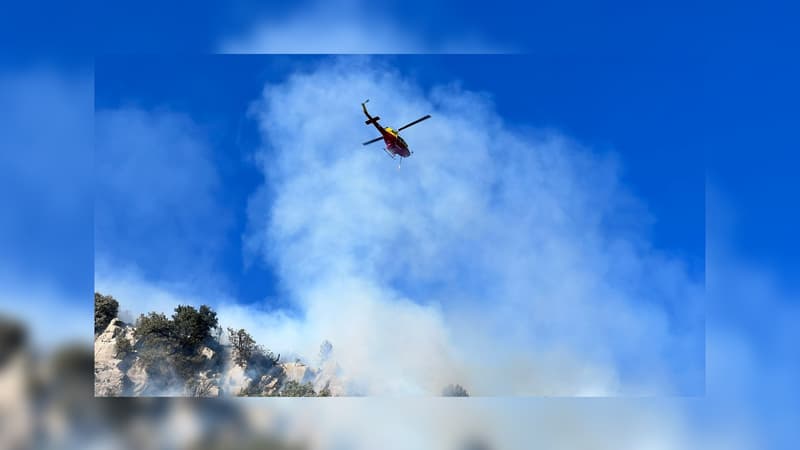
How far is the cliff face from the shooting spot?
48.0ft

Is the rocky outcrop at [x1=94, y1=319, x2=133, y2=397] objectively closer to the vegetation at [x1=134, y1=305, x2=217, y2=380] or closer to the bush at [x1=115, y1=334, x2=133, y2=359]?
the bush at [x1=115, y1=334, x2=133, y2=359]

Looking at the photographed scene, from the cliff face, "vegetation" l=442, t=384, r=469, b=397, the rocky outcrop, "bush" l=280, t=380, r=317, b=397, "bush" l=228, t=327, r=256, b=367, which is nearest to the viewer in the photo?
"vegetation" l=442, t=384, r=469, b=397

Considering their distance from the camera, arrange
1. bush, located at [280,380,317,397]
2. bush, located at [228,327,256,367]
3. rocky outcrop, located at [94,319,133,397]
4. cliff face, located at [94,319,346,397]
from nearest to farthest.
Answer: rocky outcrop, located at [94,319,133,397], cliff face, located at [94,319,346,397], bush, located at [280,380,317,397], bush, located at [228,327,256,367]

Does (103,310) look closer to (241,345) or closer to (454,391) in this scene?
(241,345)

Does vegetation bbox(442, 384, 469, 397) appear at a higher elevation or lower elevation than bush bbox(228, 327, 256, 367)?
lower

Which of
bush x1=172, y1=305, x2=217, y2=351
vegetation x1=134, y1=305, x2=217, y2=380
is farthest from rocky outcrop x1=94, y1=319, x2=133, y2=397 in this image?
bush x1=172, y1=305, x2=217, y2=351

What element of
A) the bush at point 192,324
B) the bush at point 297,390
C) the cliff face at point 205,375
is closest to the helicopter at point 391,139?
the cliff face at point 205,375

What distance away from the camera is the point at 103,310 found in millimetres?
14820

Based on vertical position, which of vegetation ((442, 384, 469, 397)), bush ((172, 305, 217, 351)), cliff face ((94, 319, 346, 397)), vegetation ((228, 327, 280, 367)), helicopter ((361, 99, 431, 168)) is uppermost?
helicopter ((361, 99, 431, 168))

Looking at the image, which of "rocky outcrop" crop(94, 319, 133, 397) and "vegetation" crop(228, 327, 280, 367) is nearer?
"rocky outcrop" crop(94, 319, 133, 397)

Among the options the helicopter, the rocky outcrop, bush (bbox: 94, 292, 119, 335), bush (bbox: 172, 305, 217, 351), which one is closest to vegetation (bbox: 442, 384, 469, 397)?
the helicopter

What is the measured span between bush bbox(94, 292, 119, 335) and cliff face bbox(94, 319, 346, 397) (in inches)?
5.2

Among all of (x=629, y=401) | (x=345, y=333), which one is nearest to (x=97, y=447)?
(x=345, y=333)

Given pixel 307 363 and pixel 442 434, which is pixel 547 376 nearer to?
pixel 442 434
